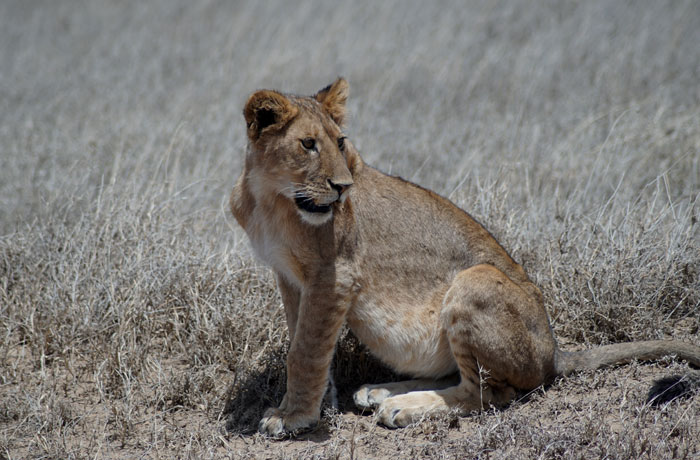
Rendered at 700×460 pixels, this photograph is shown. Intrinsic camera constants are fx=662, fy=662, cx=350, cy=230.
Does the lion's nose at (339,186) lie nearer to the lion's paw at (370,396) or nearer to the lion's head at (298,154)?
the lion's head at (298,154)

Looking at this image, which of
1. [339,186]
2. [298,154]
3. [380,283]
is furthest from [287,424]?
[298,154]

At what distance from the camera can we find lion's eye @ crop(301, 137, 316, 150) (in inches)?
145

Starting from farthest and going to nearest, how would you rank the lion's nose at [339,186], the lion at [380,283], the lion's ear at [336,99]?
1. the lion's ear at [336,99]
2. the lion at [380,283]
3. the lion's nose at [339,186]

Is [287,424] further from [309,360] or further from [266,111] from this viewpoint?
[266,111]

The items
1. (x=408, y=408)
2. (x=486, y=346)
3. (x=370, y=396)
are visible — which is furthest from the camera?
(x=370, y=396)

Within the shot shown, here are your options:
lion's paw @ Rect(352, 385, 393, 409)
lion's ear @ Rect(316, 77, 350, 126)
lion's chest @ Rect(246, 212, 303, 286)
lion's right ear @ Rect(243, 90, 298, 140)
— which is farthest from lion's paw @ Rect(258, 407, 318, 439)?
lion's ear @ Rect(316, 77, 350, 126)

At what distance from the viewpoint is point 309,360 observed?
3861 mm

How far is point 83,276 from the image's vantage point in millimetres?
5070

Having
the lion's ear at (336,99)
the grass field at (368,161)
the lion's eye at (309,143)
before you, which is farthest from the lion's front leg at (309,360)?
the lion's ear at (336,99)

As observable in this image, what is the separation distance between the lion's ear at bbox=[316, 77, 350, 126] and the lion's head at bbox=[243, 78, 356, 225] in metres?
0.23

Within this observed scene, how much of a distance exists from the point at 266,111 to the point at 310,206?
592 millimetres

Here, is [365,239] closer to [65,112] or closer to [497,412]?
[497,412]

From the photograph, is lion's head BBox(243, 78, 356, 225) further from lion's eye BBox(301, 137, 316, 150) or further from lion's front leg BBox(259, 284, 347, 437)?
lion's front leg BBox(259, 284, 347, 437)

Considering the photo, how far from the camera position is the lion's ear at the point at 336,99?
4.09 meters
